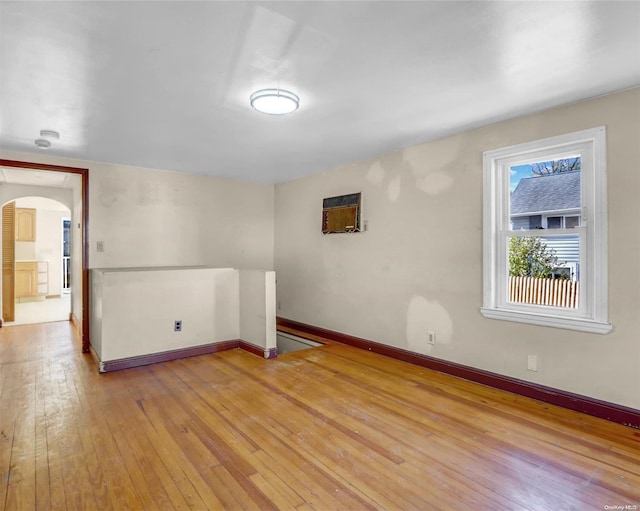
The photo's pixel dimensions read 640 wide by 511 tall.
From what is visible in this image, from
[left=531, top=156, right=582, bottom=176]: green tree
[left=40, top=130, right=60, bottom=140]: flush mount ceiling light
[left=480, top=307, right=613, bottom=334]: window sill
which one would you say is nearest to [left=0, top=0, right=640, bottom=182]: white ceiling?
[left=40, top=130, right=60, bottom=140]: flush mount ceiling light

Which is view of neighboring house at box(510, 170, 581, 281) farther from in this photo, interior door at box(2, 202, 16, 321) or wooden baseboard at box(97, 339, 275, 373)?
interior door at box(2, 202, 16, 321)

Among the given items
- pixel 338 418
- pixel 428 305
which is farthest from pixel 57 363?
pixel 428 305

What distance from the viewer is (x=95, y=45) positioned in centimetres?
192

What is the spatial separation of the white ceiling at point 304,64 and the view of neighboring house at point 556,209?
603 mm

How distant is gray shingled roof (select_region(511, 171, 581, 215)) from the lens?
9.16ft

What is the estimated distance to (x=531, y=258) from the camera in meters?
3.06

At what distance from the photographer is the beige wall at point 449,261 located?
2484mm

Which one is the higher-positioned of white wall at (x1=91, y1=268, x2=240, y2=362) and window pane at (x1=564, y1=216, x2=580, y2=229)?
window pane at (x1=564, y1=216, x2=580, y2=229)

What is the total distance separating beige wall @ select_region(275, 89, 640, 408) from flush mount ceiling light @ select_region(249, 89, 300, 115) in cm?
178

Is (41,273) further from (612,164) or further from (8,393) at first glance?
(612,164)

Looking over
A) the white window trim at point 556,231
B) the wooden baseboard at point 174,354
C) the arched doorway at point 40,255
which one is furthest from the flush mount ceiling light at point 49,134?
the arched doorway at point 40,255

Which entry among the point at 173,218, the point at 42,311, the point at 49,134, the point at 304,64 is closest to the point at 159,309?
the point at 173,218

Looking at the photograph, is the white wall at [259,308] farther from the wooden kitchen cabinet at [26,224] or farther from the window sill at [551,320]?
the wooden kitchen cabinet at [26,224]

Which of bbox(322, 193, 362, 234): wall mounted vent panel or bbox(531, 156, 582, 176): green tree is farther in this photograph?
bbox(322, 193, 362, 234): wall mounted vent panel
